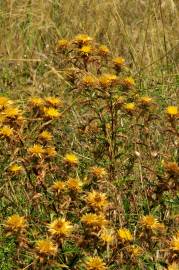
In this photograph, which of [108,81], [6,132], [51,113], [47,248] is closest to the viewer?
[47,248]

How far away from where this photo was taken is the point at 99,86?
68.4 inches

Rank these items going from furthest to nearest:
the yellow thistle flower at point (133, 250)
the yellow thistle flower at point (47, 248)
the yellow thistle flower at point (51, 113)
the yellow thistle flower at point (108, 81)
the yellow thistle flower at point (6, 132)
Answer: the yellow thistle flower at point (108, 81), the yellow thistle flower at point (51, 113), the yellow thistle flower at point (6, 132), the yellow thistle flower at point (133, 250), the yellow thistle flower at point (47, 248)

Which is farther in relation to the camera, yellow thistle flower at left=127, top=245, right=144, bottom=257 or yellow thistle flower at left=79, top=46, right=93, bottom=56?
yellow thistle flower at left=79, top=46, right=93, bottom=56

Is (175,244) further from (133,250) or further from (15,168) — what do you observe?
(15,168)

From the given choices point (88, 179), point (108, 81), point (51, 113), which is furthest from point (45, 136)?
point (108, 81)

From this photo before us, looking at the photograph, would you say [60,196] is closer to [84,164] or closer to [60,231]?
[60,231]

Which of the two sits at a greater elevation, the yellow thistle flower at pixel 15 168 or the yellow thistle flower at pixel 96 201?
the yellow thistle flower at pixel 15 168

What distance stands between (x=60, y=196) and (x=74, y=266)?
0.62 feet

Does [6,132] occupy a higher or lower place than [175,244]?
higher

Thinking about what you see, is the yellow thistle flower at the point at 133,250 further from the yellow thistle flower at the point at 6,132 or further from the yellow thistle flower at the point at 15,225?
the yellow thistle flower at the point at 6,132

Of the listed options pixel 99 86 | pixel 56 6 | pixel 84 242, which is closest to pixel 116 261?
pixel 84 242

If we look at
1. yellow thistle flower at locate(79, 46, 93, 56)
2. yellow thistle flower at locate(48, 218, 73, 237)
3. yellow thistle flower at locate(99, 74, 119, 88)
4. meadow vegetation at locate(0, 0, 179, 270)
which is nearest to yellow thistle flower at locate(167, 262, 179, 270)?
meadow vegetation at locate(0, 0, 179, 270)

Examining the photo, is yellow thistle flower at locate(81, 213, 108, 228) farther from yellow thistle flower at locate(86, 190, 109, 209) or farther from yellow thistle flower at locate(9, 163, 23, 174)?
yellow thistle flower at locate(9, 163, 23, 174)

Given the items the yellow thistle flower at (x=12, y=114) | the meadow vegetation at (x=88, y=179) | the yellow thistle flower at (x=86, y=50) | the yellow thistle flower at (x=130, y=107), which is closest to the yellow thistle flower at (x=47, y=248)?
the meadow vegetation at (x=88, y=179)
